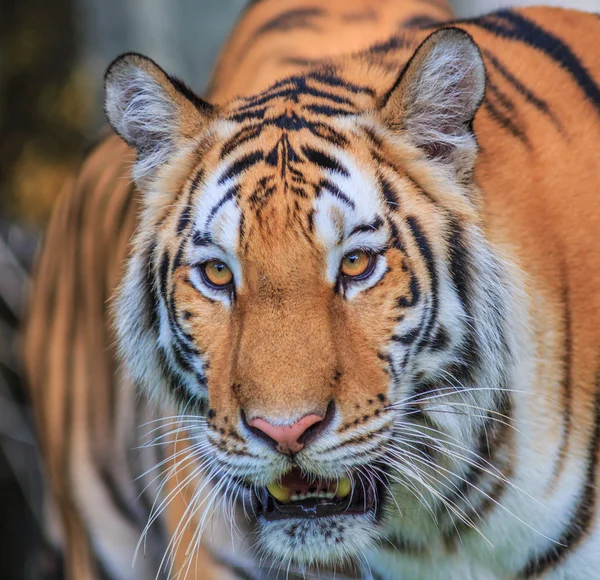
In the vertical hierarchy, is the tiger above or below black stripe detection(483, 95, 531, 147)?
below

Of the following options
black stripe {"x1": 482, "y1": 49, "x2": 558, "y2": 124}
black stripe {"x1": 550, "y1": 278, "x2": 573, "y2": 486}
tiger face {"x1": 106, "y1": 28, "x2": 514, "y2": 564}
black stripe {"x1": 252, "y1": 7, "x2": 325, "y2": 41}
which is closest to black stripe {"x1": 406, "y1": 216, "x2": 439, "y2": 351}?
tiger face {"x1": 106, "y1": 28, "x2": 514, "y2": 564}

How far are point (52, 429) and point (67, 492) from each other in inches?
5.9

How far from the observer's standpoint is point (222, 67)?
2.18 meters

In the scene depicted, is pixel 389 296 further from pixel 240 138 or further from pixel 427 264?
pixel 240 138

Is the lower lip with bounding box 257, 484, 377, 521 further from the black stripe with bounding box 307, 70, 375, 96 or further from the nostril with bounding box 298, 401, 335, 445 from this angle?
the black stripe with bounding box 307, 70, 375, 96

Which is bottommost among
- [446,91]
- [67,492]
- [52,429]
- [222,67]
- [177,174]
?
[67,492]

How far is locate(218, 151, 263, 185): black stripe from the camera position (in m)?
1.31

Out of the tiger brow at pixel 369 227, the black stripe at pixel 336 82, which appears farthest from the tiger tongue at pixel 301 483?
the black stripe at pixel 336 82

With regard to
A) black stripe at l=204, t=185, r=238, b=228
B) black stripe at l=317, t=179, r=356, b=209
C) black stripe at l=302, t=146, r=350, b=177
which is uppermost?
black stripe at l=302, t=146, r=350, b=177

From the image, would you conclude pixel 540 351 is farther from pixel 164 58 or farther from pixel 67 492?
pixel 164 58

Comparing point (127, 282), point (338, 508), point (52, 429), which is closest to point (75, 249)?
point (52, 429)

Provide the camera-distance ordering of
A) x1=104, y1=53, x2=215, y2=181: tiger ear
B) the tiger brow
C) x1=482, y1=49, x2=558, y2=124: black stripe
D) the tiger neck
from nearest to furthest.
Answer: the tiger brow, x1=104, y1=53, x2=215, y2=181: tiger ear, x1=482, y1=49, x2=558, y2=124: black stripe, the tiger neck

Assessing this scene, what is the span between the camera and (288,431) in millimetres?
1101

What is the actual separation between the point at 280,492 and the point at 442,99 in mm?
562
